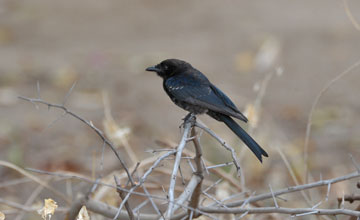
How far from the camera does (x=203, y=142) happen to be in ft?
19.5

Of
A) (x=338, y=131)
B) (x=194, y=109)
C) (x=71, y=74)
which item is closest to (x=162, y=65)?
(x=194, y=109)

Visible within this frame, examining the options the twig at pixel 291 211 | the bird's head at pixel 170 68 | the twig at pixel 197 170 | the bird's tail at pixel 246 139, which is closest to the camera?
the twig at pixel 291 211

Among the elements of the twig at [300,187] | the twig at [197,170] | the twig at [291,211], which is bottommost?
the twig at [291,211]

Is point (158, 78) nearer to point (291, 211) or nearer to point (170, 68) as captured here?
point (170, 68)

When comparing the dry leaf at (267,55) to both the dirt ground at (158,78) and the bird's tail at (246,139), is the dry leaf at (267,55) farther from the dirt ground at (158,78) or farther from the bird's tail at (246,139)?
the bird's tail at (246,139)

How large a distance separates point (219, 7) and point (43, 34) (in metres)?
2.90

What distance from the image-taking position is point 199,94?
3.88 meters

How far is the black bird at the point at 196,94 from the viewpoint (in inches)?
145

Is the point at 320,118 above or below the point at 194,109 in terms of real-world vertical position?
above

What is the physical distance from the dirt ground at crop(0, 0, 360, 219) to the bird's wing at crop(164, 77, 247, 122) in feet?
4.34

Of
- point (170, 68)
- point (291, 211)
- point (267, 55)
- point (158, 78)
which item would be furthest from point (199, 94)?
point (267, 55)

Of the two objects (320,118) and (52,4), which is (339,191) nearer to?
(320,118)

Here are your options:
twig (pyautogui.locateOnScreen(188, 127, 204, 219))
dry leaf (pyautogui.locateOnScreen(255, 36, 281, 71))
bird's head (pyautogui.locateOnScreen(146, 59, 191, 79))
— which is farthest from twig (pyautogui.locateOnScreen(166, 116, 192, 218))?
dry leaf (pyautogui.locateOnScreen(255, 36, 281, 71))

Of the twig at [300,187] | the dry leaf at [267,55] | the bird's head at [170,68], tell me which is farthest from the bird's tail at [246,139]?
the dry leaf at [267,55]
